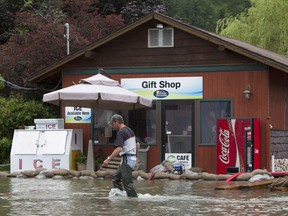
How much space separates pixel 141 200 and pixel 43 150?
9167 mm

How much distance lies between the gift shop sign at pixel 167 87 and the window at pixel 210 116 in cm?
40

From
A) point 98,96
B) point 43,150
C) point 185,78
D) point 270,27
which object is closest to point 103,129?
point 43,150

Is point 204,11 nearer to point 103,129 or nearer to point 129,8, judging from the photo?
point 129,8

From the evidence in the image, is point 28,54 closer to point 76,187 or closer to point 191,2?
point 76,187

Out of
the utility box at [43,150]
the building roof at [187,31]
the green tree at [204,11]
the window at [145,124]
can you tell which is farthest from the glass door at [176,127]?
the green tree at [204,11]

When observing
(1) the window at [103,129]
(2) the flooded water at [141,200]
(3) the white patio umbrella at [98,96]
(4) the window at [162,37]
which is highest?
(4) the window at [162,37]

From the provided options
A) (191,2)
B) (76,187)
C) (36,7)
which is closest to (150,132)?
(76,187)

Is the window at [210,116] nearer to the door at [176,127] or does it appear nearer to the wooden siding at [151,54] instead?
the door at [176,127]

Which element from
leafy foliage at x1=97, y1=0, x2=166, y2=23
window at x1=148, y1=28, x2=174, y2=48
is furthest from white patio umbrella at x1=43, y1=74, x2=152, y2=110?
leafy foliage at x1=97, y1=0, x2=166, y2=23

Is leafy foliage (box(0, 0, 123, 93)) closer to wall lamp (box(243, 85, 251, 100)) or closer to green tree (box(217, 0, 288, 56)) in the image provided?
green tree (box(217, 0, 288, 56))

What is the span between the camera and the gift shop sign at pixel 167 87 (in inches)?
977

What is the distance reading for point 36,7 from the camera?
→ 4053 centimetres

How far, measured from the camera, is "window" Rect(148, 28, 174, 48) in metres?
25.3

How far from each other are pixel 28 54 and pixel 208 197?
15929 mm
